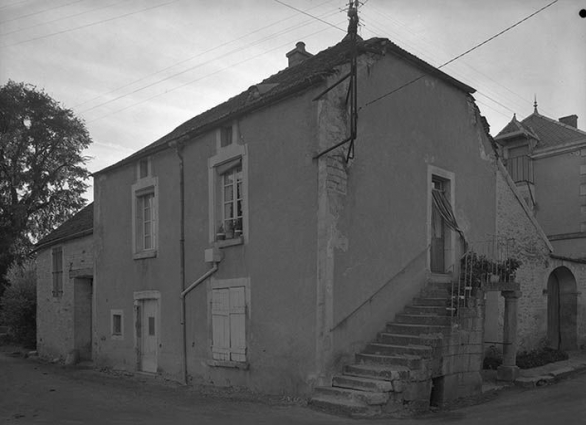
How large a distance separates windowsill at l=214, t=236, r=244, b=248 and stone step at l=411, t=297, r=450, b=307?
3.53m

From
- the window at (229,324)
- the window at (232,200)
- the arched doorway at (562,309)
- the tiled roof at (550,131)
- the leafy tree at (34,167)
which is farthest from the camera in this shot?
the leafy tree at (34,167)

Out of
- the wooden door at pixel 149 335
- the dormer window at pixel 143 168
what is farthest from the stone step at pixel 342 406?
the dormer window at pixel 143 168

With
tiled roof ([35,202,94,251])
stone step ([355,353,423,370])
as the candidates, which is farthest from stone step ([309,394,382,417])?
tiled roof ([35,202,94,251])

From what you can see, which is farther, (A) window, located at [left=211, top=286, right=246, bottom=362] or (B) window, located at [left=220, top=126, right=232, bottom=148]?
(B) window, located at [left=220, top=126, right=232, bottom=148]

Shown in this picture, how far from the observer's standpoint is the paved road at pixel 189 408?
26.6 feet

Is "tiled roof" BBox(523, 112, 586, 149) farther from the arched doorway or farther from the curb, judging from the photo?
the curb

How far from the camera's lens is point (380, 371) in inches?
346

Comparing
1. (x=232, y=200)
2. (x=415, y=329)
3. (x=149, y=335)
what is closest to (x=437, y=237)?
(x=415, y=329)

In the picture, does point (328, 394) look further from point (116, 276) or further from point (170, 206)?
point (116, 276)

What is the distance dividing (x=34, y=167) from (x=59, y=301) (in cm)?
Answer: 1422

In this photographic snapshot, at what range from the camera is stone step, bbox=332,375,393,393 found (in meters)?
8.45

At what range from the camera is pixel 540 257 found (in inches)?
600

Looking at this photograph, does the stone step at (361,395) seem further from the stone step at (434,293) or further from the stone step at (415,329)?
the stone step at (434,293)

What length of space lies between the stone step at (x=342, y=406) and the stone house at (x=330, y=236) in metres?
0.03
